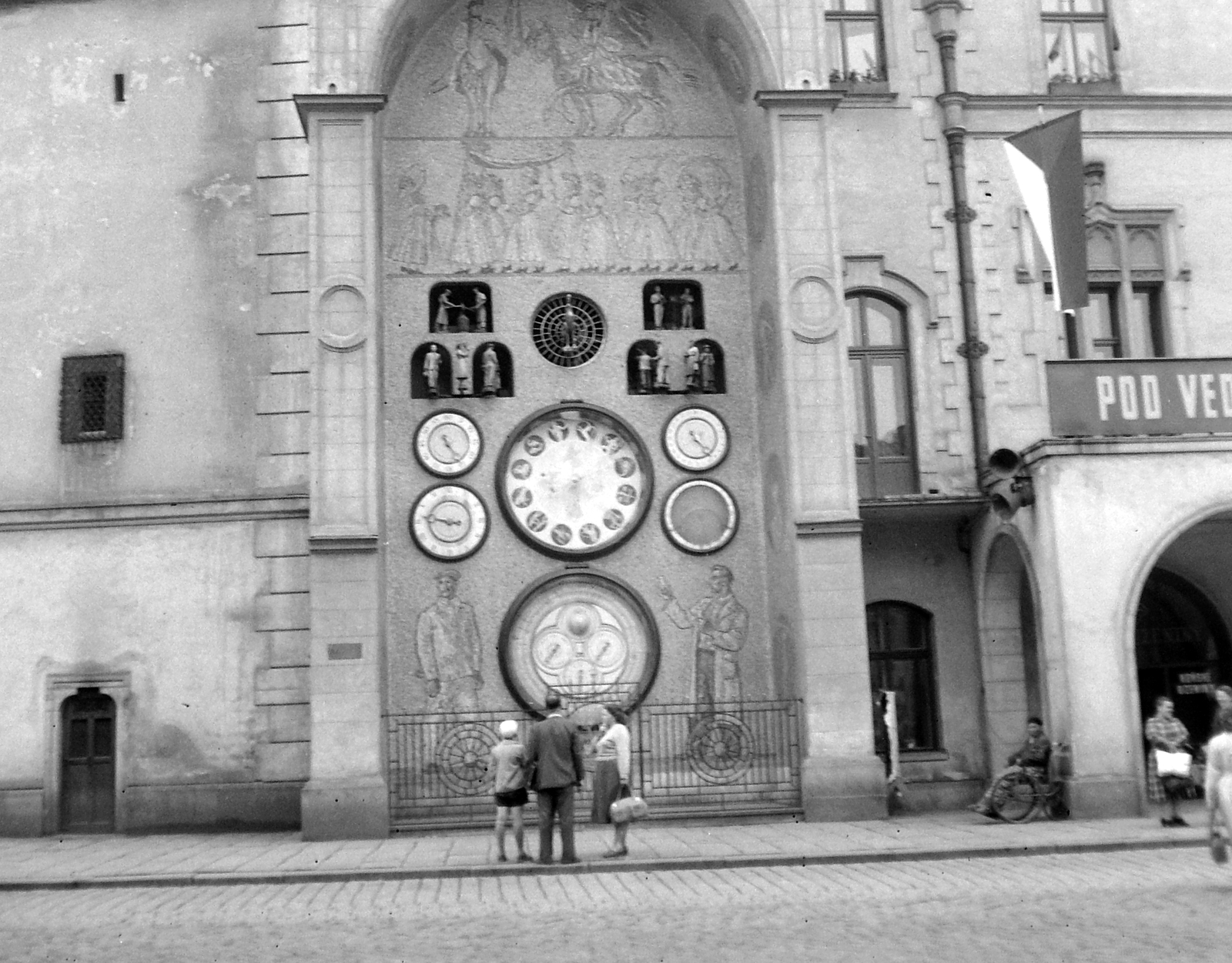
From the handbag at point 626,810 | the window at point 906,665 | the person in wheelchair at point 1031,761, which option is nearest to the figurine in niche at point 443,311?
the window at point 906,665

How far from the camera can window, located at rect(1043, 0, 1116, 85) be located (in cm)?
2683

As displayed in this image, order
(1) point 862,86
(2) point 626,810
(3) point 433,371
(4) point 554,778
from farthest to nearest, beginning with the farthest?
1. (1) point 862,86
2. (3) point 433,371
3. (2) point 626,810
4. (4) point 554,778

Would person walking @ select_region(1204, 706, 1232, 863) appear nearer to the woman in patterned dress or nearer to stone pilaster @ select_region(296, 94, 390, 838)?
the woman in patterned dress

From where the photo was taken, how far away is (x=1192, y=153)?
26.6 m

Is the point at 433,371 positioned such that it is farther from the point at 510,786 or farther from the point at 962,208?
the point at 962,208

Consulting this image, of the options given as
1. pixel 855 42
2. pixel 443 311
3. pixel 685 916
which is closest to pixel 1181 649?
pixel 855 42

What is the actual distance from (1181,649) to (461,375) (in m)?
12.4

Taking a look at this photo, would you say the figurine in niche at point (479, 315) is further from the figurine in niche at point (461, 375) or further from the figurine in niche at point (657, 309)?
the figurine in niche at point (657, 309)

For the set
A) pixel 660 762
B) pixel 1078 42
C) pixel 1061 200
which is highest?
pixel 1078 42

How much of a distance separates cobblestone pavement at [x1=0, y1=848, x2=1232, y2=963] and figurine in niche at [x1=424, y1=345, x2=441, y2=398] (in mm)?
8894

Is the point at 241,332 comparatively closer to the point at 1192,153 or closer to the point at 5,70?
the point at 5,70

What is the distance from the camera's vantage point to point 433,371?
2441 centimetres

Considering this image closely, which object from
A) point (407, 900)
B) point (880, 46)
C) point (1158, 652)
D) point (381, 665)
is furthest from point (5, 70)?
point (1158, 652)

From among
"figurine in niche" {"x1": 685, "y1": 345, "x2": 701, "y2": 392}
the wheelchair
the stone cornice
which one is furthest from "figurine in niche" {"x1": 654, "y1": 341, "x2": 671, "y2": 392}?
the wheelchair
